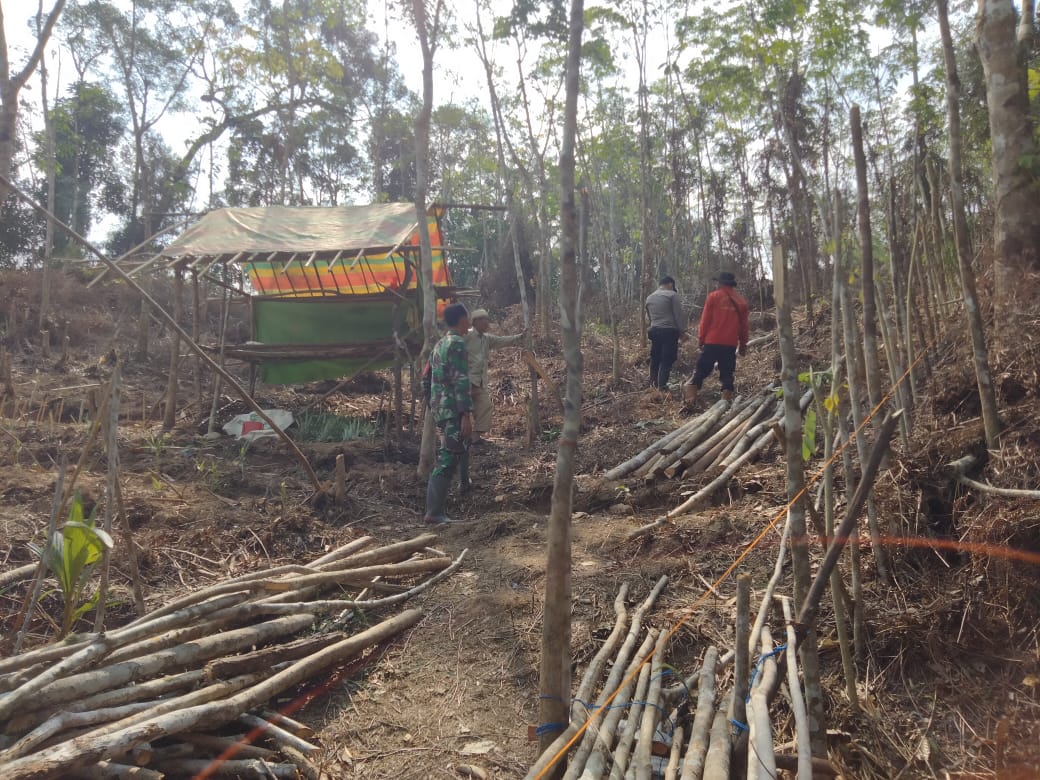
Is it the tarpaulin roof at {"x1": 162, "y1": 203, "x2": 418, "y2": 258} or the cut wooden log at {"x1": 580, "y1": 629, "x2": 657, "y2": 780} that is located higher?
the tarpaulin roof at {"x1": 162, "y1": 203, "x2": 418, "y2": 258}

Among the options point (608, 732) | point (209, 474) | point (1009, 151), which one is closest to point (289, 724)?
point (608, 732)

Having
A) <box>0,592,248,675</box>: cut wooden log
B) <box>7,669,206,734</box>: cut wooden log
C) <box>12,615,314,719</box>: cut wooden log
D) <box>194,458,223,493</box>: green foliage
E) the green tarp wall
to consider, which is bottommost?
<box>7,669,206,734</box>: cut wooden log

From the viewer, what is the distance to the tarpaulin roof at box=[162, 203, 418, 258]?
818 cm

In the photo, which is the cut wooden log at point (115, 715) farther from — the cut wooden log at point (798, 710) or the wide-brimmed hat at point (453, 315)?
the wide-brimmed hat at point (453, 315)

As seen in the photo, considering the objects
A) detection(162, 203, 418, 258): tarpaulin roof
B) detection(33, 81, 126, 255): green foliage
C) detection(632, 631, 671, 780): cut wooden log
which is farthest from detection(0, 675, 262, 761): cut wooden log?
detection(33, 81, 126, 255): green foliage

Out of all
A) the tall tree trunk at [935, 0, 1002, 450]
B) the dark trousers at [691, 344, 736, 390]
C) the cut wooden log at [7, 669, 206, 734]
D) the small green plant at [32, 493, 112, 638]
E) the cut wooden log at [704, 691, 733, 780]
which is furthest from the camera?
the dark trousers at [691, 344, 736, 390]

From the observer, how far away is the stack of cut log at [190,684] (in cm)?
209

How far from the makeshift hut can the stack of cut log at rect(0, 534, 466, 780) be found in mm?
4984

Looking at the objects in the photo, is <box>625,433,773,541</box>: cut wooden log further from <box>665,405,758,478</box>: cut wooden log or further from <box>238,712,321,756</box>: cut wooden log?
<box>238,712,321,756</box>: cut wooden log

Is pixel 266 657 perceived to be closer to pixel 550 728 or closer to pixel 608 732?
pixel 550 728

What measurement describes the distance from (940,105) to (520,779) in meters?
10.9

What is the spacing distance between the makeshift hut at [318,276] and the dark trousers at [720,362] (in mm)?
3327

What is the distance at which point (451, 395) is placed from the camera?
17.2 feet

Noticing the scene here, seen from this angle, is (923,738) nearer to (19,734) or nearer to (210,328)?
(19,734)
